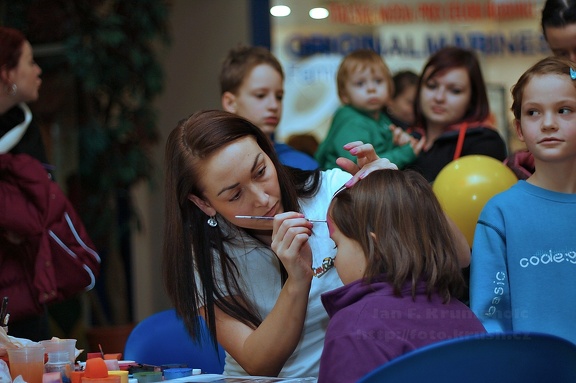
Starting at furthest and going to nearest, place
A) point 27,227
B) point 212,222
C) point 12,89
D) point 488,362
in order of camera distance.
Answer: point 12,89 < point 27,227 < point 212,222 < point 488,362

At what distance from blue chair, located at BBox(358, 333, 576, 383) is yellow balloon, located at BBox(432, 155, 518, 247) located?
123 centimetres

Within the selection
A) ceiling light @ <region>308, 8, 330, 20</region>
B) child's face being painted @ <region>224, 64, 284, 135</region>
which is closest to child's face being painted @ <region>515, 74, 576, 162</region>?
child's face being painted @ <region>224, 64, 284, 135</region>

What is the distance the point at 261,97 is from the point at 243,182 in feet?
4.13

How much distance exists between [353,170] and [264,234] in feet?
1.04

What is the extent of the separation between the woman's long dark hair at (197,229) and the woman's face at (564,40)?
1020 mm

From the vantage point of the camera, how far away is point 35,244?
3088mm

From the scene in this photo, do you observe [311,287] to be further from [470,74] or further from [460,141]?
[470,74]

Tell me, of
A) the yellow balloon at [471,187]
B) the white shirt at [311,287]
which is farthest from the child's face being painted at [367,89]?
the white shirt at [311,287]

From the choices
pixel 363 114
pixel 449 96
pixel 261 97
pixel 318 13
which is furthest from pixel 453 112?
pixel 318 13

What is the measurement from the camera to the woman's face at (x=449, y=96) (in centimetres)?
316

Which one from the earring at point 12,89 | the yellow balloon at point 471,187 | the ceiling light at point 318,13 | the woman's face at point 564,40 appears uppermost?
the ceiling light at point 318,13

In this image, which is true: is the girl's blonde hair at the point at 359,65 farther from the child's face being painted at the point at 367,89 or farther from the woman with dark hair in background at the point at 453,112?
the woman with dark hair in background at the point at 453,112

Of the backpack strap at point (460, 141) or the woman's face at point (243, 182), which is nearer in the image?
the woman's face at point (243, 182)

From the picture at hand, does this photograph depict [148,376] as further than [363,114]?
No
